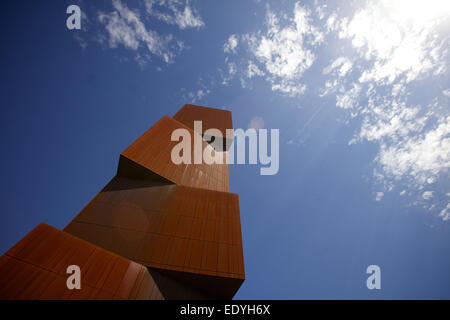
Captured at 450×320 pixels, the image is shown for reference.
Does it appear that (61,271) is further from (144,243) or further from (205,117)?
(205,117)

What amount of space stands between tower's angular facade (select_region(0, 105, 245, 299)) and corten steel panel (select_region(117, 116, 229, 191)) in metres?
0.07

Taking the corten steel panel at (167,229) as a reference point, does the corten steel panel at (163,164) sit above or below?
above

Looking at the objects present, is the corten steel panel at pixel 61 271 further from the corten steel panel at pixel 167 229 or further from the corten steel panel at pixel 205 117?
the corten steel panel at pixel 205 117

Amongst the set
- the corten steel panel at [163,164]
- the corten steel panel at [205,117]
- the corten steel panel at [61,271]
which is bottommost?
the corten steel panel at [61,271]

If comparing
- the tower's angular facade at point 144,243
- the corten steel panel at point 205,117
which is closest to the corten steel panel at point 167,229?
the tower's angular facade at point 144,243

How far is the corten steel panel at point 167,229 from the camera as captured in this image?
746 centimetres

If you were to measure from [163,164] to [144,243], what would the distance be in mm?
4936

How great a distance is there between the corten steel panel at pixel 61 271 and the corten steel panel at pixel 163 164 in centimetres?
468

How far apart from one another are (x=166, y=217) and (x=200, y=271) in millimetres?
3150

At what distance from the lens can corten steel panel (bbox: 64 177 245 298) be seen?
294 inches

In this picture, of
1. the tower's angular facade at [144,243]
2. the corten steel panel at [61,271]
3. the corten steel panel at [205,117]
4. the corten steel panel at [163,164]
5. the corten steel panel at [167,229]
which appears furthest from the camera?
the corten steel panel at [205,117]

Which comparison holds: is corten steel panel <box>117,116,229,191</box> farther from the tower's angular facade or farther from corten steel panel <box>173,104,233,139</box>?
corten steel panel <box>173,104,233,139</box>

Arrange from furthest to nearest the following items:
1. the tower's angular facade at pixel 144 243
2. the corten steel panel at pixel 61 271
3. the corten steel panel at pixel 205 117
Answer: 1. the corten steel panel at pixel 205 117
2. the tower's angular facade at pixel 144 243
3. the corten steel panel at pixel 61 271

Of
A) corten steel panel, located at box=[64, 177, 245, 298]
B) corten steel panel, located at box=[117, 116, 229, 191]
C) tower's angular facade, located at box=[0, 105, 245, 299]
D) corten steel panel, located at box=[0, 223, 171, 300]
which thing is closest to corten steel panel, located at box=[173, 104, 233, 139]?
corten steel panel, located at box=[117, 116, 229, 191]
